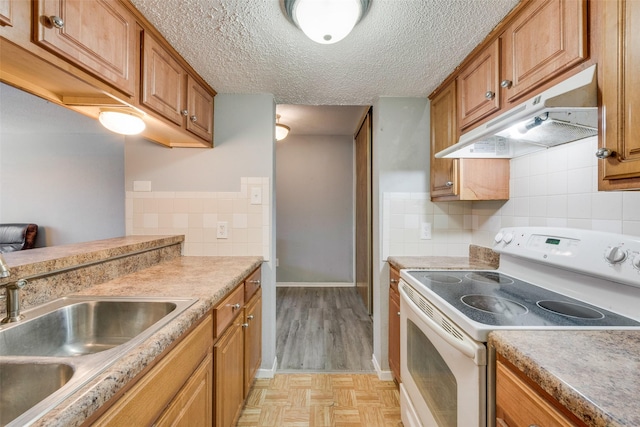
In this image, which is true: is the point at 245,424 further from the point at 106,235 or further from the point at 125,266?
the point at 106,235

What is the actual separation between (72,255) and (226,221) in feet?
3.19

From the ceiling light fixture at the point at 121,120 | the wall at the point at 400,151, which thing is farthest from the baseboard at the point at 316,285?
the ceiling light fixture at the point at 121,120

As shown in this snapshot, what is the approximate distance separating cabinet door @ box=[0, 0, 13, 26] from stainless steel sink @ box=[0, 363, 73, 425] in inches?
32.5

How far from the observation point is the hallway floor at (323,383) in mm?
1619

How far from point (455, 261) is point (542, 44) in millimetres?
1246

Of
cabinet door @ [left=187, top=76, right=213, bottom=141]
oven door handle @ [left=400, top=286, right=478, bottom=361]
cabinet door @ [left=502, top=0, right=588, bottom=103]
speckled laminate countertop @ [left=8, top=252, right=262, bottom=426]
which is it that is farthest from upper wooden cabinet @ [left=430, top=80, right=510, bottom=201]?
cabinet door @ [left=187, top=76, right=213, bottom=141]

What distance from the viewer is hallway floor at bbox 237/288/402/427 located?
5.31 feet

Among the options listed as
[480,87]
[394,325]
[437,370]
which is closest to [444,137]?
[480,87]

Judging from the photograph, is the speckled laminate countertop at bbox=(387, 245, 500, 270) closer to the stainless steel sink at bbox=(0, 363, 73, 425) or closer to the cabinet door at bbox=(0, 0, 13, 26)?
the stainless steel sink at bbox=(0, 363, 73, 425)

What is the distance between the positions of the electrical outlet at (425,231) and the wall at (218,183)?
3.66 feet

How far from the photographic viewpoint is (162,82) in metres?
1.38

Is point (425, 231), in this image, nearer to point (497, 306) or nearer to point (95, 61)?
point (497, 306)

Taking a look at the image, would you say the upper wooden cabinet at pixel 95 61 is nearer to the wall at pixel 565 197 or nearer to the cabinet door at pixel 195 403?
the cabinet door at pixel 195 403

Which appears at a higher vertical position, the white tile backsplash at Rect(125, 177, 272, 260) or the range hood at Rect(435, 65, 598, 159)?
the range hood at Rect(435, 65, 598, 159)
